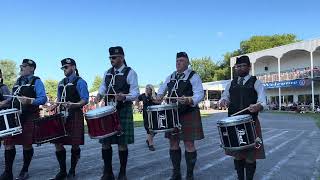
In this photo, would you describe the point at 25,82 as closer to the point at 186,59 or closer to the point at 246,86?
the point at 186,59

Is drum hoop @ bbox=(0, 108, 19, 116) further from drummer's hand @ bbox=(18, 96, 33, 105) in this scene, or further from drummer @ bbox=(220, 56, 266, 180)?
drummer @ bbox=(220, 56, 266, 180)

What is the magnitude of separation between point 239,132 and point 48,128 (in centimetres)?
273

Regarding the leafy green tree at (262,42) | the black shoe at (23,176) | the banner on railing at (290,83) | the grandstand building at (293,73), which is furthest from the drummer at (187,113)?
the leafy green tree at (262,42)

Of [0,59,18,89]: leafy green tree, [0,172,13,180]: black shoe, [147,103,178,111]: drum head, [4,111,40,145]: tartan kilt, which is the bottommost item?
[0,172,13,180]: black shoe

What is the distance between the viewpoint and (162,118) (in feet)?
20.1

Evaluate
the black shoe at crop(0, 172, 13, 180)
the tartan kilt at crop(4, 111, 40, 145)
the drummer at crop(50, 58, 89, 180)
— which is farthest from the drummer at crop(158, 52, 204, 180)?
the black shoe at crop(0, 172, 13, 180)

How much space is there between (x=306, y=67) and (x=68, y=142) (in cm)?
4352

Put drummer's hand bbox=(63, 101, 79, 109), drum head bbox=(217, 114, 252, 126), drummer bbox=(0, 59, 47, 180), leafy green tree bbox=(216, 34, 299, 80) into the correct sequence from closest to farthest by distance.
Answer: drum head bbox=(217, 114, 252, 126)
drummer's hand bbox=(63, 101, 79, 109)
drummer bbox=(0, 59, 47, 180)
leafy green tree bbox=(216, 34, 299, 80)

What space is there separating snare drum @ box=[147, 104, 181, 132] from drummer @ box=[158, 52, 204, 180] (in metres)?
0.27

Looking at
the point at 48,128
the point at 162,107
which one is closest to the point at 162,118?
the point at 162,107

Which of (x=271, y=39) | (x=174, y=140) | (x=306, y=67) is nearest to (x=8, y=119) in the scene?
(x=174, y=140)

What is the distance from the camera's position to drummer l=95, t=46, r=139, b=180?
21.3 feet

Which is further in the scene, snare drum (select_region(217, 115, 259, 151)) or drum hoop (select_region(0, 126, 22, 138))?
drum hoop (select_region(0, 126, 22, 138))

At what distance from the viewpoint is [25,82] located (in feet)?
22.6
